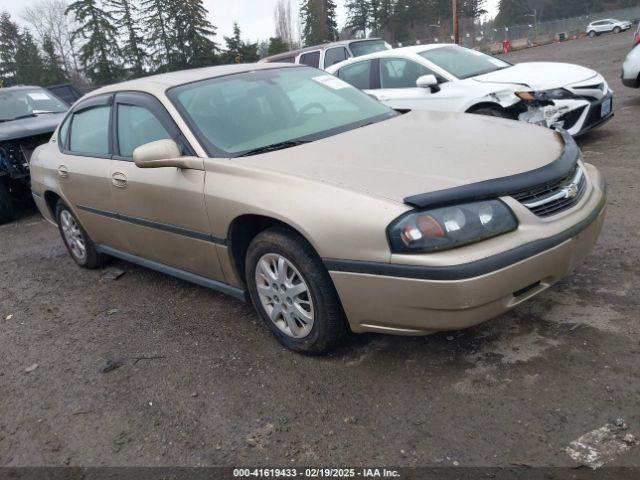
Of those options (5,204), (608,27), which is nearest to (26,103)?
(5,204)

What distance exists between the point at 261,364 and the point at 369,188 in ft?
3.95

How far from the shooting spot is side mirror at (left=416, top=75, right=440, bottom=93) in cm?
669

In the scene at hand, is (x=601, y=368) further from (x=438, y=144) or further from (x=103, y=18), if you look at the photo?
(x=103, y=18)

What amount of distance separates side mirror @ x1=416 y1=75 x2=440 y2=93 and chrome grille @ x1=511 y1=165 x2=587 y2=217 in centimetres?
395

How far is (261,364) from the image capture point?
3.16 m

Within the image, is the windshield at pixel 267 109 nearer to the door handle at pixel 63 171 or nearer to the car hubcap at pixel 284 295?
the car hubcap at pixel 284 295

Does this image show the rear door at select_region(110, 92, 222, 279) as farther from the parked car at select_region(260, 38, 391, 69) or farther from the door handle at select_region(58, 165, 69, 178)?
the parked car at select_region(260, 38, 391, 69)

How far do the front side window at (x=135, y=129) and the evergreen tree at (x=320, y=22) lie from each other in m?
59.4

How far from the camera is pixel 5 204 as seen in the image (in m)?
7.53

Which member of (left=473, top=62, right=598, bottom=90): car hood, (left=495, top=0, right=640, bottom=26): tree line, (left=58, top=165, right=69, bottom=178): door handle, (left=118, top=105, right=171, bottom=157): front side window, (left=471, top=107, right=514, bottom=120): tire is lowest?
Answer: (left=471, top=107, right=514, bottom=120): tire

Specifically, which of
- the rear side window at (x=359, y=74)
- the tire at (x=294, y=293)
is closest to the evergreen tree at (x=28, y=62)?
the rear side window at (x=359, y=74)

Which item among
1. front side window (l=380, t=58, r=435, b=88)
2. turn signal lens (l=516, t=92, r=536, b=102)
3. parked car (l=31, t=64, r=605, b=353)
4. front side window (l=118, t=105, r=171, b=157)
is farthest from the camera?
front side window (l=380, t=58, r=435, b=88)

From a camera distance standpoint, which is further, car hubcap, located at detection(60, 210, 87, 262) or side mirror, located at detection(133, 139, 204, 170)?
car hubcap, located at detection(60, 210, 87, 262)

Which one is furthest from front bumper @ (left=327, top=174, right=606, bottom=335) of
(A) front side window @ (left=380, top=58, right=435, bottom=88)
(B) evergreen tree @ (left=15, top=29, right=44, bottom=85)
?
(B) evergreen tree @ (left=15, top=29, right=44, bottom=85)
